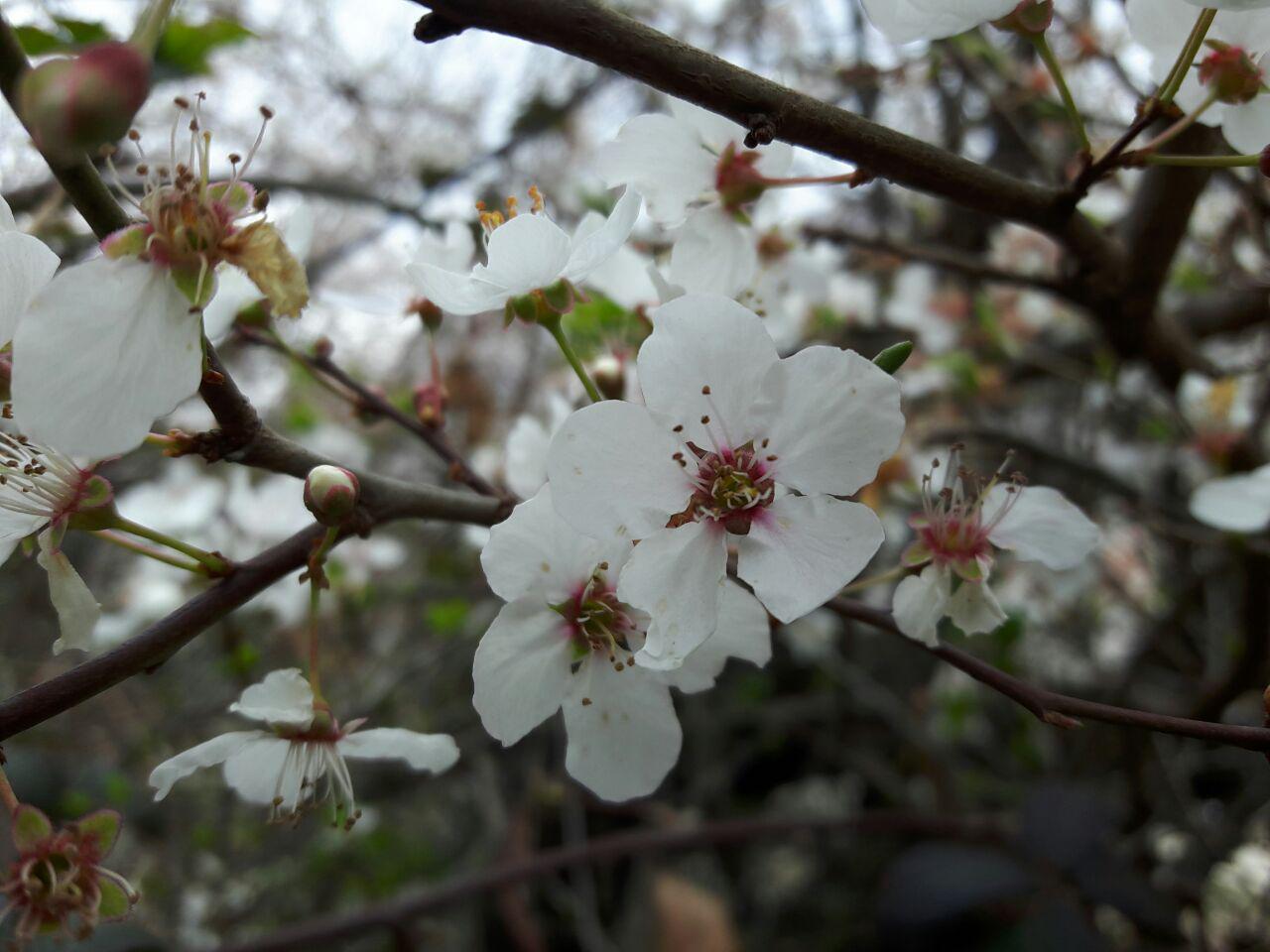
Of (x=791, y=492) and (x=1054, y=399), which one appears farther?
(x=1054, y=399)

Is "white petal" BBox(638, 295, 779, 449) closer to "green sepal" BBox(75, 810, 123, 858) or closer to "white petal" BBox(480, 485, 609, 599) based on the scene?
"white petal" BBox(480, 485, 609, 599)

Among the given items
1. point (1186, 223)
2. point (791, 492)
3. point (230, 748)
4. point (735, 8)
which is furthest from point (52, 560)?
point (735, 8)

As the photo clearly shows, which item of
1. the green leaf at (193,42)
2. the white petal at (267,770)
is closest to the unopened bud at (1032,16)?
the white petal at (267,770)

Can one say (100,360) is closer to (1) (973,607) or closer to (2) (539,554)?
(2) (539,554)

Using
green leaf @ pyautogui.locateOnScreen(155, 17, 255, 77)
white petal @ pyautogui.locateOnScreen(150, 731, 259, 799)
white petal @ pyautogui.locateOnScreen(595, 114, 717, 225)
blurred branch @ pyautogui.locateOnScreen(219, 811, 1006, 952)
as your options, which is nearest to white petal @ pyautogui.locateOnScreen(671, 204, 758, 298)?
white petal @ pyautogui.locateOnScreen(595, 114, 717, 225)

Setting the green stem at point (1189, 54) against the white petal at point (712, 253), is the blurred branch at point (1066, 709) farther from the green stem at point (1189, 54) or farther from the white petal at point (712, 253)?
the green stem at point (1189, 54)

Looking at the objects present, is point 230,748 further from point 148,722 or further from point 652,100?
point 652,100

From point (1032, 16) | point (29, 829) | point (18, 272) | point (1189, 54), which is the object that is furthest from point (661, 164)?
point (29, 829)
